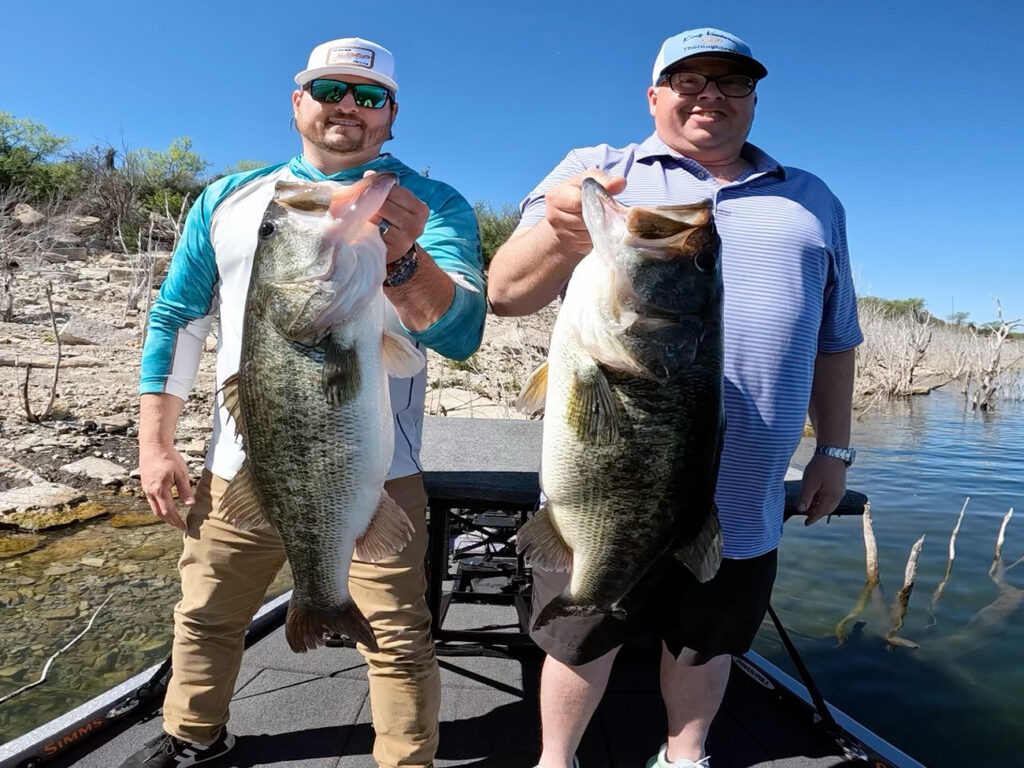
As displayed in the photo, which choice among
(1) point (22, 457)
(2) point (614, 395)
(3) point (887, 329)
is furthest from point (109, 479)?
(3) point (887, 329)

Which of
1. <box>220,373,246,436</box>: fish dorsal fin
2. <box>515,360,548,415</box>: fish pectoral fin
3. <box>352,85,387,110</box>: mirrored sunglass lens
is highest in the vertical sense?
<box>352,85,387,110</box>: mirrored sunglass lens

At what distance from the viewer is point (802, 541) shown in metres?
9.98

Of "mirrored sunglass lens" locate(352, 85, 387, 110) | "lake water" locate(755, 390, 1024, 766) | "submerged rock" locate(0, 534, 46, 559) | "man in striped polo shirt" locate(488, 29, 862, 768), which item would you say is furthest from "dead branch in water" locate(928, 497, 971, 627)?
"submerged rock" locate(0, 534, 46, 559)

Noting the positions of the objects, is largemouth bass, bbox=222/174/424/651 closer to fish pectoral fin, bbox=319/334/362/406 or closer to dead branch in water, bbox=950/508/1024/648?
fish pectoral fin, bbox=319/334/362/406

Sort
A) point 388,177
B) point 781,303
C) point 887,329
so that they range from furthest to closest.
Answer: point 887,329
point 781,303
point 388,177

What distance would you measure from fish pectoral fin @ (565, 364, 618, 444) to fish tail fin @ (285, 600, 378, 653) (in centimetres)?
94

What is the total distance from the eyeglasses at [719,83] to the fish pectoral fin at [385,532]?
5.57 feet

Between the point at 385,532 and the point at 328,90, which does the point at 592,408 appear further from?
the point at 328,90

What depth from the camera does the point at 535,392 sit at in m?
1.98

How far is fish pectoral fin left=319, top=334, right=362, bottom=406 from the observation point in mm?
1851

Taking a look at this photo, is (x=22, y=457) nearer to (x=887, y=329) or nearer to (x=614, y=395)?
(x=614, y=395)

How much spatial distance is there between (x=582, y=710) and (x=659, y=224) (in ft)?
5.82

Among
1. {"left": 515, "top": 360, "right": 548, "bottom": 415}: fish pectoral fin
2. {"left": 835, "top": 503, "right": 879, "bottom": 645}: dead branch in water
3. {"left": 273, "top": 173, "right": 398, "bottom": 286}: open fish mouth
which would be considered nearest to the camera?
{"left": 273, "top": 173, "right": 398, "bottom": 286}: open fish mouth

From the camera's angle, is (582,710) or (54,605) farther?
(54,605)
